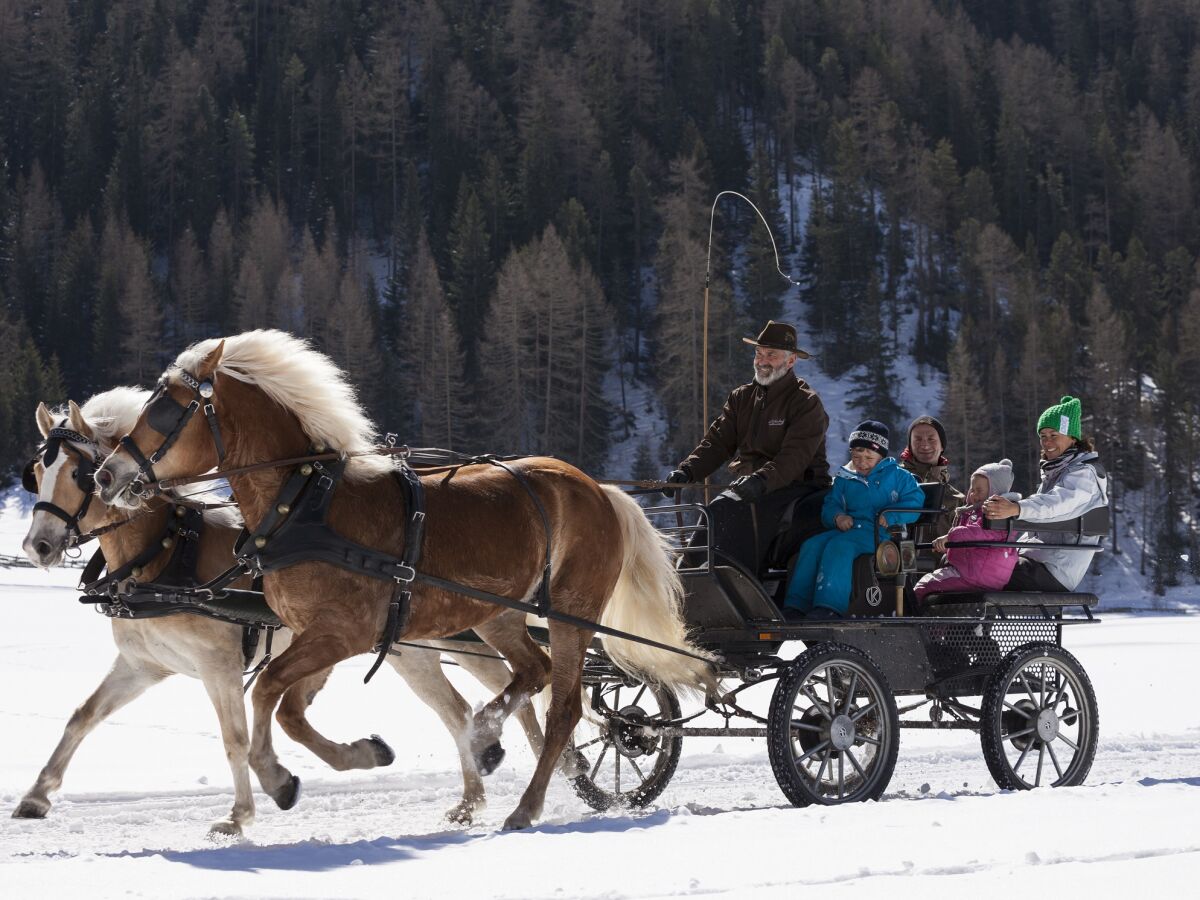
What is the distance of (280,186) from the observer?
299ft

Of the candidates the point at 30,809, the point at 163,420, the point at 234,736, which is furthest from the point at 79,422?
the point at 30,809

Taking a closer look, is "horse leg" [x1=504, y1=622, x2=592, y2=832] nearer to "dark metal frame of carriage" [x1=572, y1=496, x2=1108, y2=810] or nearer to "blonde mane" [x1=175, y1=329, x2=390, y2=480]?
"dark metal frame of carriage" [x1=572, y1=496, x2=1108, y2=810]

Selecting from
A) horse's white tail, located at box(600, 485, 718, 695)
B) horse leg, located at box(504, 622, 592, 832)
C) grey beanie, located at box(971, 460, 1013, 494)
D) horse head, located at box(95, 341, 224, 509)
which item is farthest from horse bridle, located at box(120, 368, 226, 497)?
grey beanie, located at box(971, 460, 1013, 494)

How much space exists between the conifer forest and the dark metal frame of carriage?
46009mm

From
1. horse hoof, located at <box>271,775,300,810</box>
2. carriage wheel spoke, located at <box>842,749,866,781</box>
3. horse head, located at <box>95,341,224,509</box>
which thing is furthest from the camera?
carriage wheel spoke, located at <box>842,749,866,781</box>

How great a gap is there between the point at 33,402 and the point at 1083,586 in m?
42.5

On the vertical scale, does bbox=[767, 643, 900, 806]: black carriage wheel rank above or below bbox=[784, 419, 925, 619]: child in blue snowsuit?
below

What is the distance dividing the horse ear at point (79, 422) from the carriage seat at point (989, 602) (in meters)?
4.64

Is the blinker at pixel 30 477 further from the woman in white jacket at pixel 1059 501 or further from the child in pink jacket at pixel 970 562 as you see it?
the woman in white jacket at pixel 1059 501

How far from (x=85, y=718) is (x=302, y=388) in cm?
240

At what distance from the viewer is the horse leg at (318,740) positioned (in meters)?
6.08

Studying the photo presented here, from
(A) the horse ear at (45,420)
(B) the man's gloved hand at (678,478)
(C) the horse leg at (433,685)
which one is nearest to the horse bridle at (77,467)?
(A) the horse ear at (45,420)

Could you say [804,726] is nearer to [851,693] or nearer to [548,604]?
[851,693]

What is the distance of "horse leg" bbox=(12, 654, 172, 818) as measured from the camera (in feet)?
24.2
